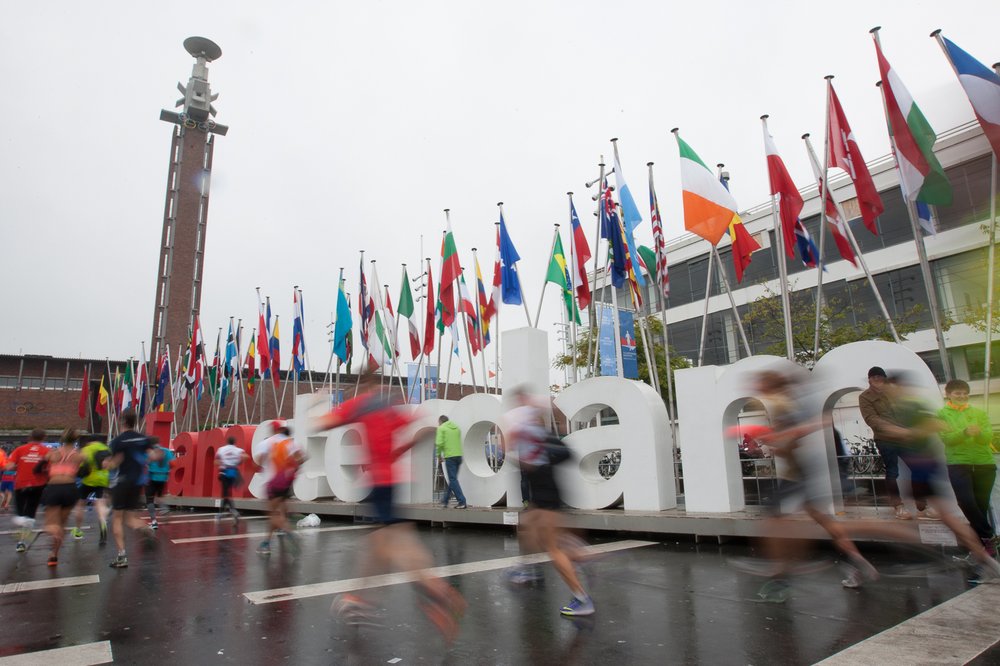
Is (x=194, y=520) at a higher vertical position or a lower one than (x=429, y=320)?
lower

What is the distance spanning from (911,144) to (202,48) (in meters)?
63.3

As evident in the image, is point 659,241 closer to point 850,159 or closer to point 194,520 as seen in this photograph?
point 850,159

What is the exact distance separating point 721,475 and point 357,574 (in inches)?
204

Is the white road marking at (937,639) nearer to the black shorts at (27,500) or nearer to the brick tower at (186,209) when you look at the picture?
the black shorts at (27,500)

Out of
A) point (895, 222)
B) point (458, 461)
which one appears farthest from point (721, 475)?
point (895, 222)

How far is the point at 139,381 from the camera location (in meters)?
30.2

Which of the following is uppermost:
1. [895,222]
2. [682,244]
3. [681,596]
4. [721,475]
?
[682,244]

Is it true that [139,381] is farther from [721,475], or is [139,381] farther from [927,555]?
[927,555]

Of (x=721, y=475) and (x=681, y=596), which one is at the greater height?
(x=721, y=475)

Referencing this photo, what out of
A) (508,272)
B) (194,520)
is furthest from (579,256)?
(194,520)

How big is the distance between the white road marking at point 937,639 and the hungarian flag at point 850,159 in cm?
710

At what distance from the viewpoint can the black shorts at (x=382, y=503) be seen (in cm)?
459

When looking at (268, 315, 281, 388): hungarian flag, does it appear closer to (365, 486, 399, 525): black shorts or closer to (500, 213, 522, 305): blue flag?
(500, 213, 522, 305): blue flag

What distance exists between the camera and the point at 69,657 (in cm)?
397
